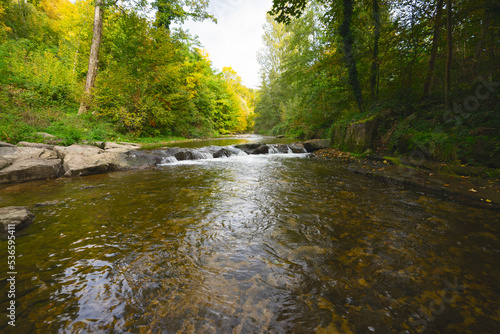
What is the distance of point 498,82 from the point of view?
505 centimetres

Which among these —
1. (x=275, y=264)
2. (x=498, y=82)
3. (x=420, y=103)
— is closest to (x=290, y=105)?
(x=420, y=103)

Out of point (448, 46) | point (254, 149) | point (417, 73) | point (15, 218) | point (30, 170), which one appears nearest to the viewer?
point (15, 218)

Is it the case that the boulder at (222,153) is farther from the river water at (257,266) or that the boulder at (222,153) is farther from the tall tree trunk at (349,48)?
the tall tree trunk at (349,48)

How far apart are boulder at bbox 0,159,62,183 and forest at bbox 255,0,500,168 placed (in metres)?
8.66

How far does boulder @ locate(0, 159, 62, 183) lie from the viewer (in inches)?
187

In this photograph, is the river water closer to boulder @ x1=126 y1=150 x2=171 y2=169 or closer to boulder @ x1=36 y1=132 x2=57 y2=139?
boulder @ x1=126 y1=150 x2=171 y2=169

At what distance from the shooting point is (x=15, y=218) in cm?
271

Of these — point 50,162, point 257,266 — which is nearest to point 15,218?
point 257,266

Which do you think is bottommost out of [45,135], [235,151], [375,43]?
[235,151]

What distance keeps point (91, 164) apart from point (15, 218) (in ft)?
12.6

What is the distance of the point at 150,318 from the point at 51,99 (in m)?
15.5

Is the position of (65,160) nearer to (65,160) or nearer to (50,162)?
(65,160)

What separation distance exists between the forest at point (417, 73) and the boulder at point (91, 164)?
7.76 meters

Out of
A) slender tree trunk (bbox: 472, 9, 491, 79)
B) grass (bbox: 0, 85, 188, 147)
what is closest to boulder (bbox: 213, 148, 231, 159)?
grass (bbox: 0, 85, 188, 147)
